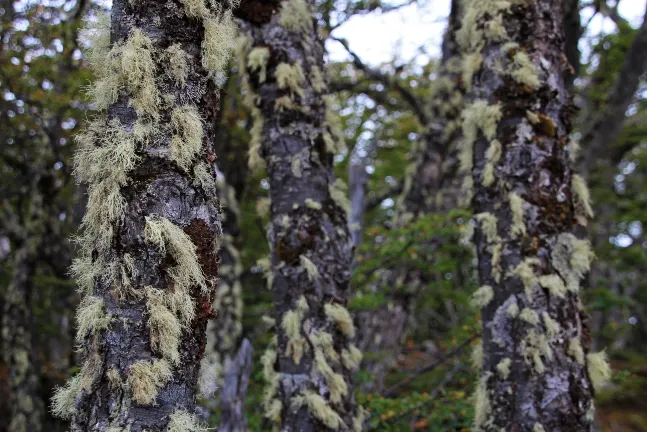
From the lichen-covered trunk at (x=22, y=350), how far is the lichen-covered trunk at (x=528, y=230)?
5.35 meters

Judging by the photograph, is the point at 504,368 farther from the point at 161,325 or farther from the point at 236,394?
the point at 236,394

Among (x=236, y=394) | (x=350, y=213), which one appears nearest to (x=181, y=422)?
(x=236, y=394)

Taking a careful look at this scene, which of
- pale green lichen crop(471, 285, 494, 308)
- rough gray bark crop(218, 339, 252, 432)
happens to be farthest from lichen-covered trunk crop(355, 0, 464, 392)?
pale green lichen crop(471, 285, 494, 308)

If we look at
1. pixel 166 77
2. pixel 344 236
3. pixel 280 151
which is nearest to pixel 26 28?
pixel 280 151

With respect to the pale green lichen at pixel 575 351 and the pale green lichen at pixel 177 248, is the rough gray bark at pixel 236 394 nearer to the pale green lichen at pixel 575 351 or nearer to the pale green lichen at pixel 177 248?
the pale green lichen at pixel 575 351

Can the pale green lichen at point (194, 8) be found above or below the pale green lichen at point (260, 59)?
below

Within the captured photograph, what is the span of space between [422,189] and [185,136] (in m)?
4.96

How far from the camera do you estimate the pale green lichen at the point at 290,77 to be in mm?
3110

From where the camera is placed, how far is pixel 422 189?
20.6 ft

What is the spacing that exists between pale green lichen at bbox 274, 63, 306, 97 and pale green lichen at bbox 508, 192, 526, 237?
140 cm

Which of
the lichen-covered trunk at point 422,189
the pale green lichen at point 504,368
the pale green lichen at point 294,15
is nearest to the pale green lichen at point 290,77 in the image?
the pale green lichen at point 294,15

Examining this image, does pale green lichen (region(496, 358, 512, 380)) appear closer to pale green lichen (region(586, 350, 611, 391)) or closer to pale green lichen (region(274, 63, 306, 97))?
pale green lichen (region(586, 350, 611, 391))

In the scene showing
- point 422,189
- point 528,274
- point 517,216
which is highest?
point 422,189

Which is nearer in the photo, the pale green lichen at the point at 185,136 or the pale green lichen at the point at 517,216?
the pale green lichen at the point at 185,136
